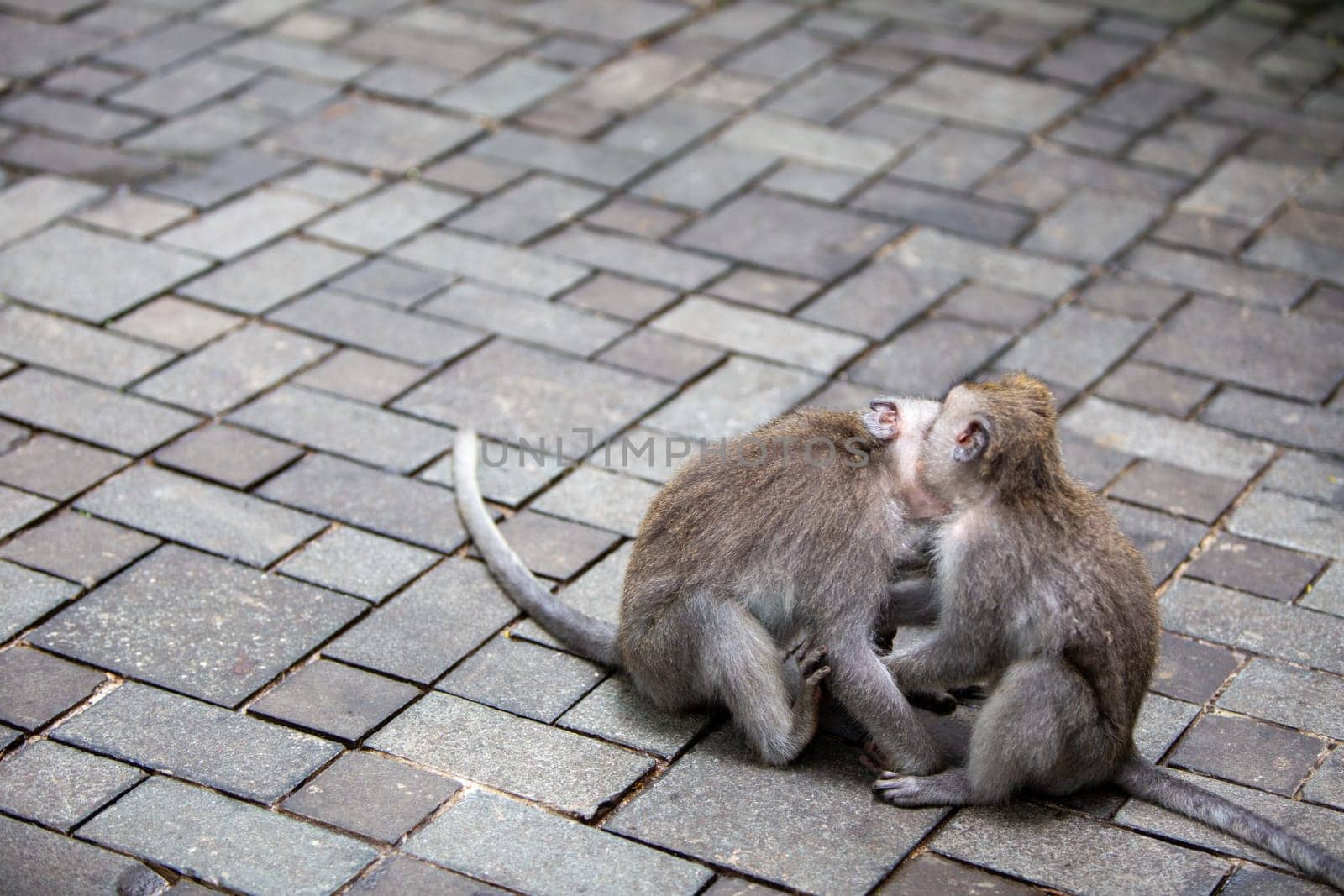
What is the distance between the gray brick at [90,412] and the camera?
17.3 ft

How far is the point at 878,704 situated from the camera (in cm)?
389

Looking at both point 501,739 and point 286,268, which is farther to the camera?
point 286,268

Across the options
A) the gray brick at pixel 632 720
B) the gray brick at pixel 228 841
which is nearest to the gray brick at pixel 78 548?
the gray brick at pixel 228 841

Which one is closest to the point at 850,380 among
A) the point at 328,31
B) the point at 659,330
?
the point at 659,330

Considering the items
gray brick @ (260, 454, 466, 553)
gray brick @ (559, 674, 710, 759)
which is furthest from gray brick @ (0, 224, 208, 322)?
gray brick @ (559, 674, 710, 759)

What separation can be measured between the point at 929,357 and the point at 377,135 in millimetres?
2909

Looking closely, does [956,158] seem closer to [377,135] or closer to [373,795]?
[377,135]

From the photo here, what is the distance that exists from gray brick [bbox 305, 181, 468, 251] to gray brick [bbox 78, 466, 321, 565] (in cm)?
172

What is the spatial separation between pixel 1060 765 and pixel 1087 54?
18.0 ft

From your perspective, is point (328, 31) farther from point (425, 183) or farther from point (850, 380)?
point (850, 380)

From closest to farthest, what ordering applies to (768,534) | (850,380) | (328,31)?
1. (768,534)
2. (850,380)
3. (328,31)

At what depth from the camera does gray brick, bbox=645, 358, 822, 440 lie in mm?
5465

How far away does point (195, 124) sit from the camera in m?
7.41

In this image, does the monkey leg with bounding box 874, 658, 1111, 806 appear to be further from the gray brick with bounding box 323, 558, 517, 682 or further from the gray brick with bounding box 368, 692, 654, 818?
the gray brick with bounding box 323, 558, 517, 682
